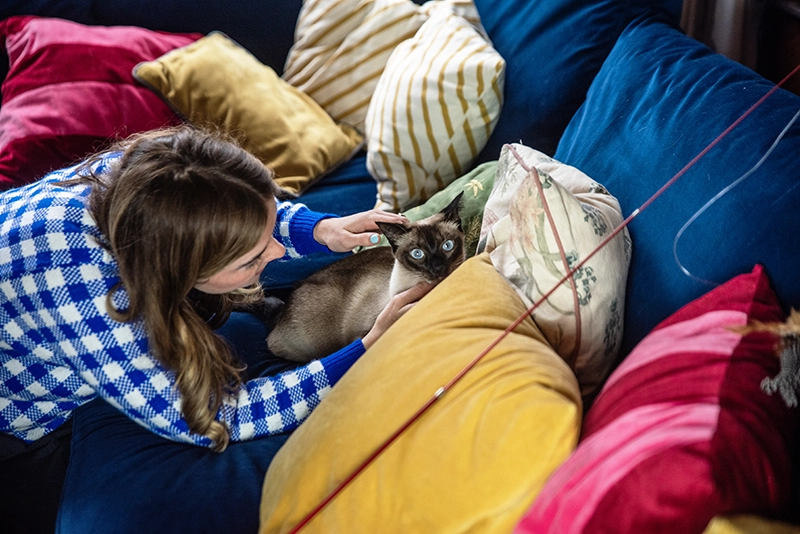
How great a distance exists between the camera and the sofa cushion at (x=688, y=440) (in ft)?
1.86

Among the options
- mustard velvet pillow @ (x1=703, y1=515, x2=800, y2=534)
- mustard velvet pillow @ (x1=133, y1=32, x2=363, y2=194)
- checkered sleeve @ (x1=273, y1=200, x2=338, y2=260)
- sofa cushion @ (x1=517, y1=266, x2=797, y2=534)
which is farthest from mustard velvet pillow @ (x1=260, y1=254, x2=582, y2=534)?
mustard velvet pillow @ (x1=133, y1=32, x2=363, y2=194)

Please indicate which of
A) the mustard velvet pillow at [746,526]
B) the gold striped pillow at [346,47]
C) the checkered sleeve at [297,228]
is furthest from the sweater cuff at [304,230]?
the mustard velvet pillow at [746,526]

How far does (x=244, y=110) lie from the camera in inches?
80.9

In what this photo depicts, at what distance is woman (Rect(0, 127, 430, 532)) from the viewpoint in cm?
105

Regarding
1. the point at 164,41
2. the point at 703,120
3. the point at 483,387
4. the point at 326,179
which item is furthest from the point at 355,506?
the point at 164,41

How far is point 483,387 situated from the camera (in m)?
0.76

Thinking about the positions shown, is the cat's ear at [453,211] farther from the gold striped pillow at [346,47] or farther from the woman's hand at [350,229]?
the gold striped pillow at [346,47]

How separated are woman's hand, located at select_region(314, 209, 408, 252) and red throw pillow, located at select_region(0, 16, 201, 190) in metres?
0.68

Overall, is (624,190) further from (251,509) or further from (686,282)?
(251,509)

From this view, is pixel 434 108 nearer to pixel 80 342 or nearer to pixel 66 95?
pixel 80 342

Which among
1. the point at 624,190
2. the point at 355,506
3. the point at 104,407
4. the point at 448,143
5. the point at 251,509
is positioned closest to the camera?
the point at 355,506

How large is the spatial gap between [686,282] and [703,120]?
0.30m

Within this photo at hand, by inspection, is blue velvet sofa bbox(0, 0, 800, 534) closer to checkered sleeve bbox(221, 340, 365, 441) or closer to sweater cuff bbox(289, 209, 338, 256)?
checkered sleeve bbox(221, 340, 365, 441)

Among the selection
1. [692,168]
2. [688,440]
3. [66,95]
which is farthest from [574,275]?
[66,95]
